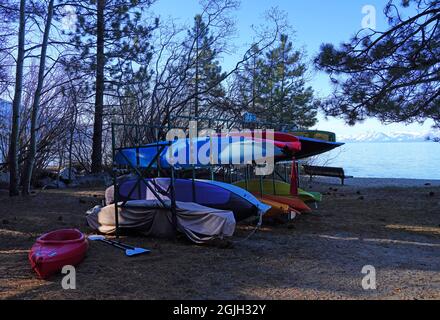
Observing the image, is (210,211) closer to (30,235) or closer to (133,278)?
(133,278)

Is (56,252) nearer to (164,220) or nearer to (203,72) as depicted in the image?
(164,220)

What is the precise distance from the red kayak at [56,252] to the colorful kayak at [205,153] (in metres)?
2.05

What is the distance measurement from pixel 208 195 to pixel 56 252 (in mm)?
3042

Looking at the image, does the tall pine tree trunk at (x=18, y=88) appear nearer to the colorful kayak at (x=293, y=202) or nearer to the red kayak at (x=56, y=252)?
the colorful kayak at (x=293, y=202)

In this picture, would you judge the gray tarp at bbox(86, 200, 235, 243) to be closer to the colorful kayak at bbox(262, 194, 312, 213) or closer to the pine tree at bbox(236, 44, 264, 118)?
the colorful kayak at bbox(262, 194, 312, 213)

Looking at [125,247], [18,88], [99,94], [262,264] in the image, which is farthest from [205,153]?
[99,94]

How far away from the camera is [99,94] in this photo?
1622cm

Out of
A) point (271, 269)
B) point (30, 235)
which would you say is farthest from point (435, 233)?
point (30, 235)

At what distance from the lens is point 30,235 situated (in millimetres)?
6742

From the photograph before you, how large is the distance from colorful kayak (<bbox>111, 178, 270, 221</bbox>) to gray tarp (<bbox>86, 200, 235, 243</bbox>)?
292 mm

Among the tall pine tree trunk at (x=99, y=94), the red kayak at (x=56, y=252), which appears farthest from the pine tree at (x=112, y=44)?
the red kayak at (x=56, y=252)

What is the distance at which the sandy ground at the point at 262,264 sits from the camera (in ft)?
13.6

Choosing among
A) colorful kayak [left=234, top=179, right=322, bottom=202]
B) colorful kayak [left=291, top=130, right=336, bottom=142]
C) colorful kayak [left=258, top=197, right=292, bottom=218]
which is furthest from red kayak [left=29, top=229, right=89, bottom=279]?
colorful kayak [left=291, top=130, right=336, bottom=142]
